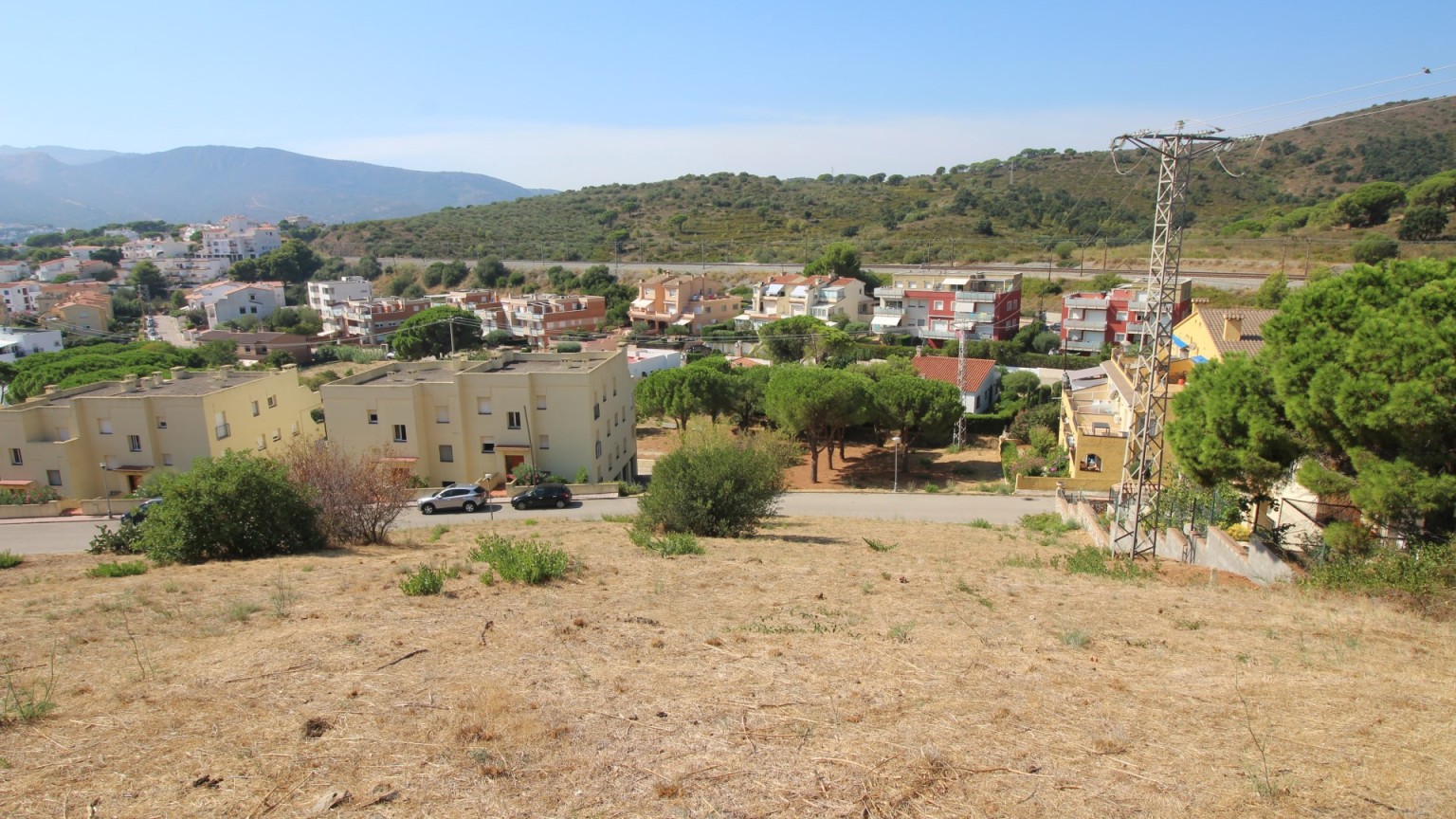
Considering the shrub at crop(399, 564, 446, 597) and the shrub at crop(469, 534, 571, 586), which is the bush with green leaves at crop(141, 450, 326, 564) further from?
the shrub at crop(399, 564, 446, 597)

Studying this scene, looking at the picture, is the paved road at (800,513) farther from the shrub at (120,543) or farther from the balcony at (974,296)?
the balcony at (974,296)

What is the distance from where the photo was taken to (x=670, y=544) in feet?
48.0

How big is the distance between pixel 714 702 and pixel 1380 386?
11436mm

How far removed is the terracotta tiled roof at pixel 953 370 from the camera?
45719 mm

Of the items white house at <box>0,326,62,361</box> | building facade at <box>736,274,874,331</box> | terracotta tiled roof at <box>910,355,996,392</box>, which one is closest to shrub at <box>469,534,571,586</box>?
terracotta tiled roof at <box>910,355,996,392</box>

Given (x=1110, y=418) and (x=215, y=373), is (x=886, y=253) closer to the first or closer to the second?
(x=1110, y=418)

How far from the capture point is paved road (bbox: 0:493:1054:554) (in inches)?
957

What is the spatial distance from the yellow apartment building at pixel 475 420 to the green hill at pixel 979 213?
64394 mm

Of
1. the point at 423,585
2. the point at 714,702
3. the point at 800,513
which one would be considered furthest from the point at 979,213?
the point at 714,702

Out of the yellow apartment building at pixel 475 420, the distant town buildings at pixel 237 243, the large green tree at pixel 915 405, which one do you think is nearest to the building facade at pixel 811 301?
the large green tree at pixel 915 405

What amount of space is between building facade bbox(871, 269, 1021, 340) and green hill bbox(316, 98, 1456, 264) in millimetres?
21210

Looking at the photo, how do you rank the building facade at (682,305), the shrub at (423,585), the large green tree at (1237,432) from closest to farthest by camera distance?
the shrub at (423,585) → the large green tree at (1237,432) → the building facade at (682,305)

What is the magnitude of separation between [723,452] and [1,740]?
12.9m

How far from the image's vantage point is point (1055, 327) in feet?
220
